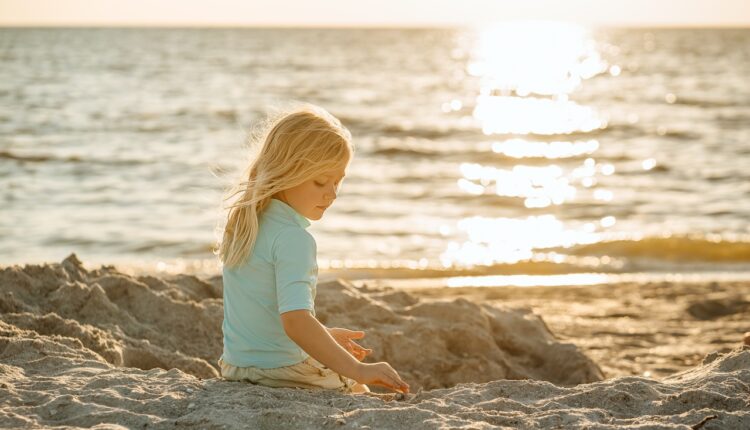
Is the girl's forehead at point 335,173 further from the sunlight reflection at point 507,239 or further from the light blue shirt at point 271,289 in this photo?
the sunlight reflection at point 507,239

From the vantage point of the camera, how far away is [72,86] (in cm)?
2884

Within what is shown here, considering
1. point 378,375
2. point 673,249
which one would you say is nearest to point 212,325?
point 378,375

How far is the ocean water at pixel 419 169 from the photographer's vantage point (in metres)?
9.85

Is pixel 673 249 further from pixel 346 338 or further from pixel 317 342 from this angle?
pixel 317 342

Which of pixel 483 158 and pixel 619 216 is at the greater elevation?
pixel 483 158

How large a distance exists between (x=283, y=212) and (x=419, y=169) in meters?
12.6

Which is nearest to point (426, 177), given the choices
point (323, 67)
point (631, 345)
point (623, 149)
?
point (623, 149)

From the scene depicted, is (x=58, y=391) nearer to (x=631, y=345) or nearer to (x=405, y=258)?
(x=631, y=345)

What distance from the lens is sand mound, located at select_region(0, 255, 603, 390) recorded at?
449 centimetres

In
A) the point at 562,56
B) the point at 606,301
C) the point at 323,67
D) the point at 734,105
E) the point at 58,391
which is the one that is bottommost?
the point at 58,391

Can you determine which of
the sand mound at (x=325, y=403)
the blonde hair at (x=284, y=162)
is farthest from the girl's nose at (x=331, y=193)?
the sand mound at (x=325, y=403)

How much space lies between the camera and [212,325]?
16.2 feet

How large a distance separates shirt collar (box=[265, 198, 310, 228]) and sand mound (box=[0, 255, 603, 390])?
52.1 inches

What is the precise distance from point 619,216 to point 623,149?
6673 mm
